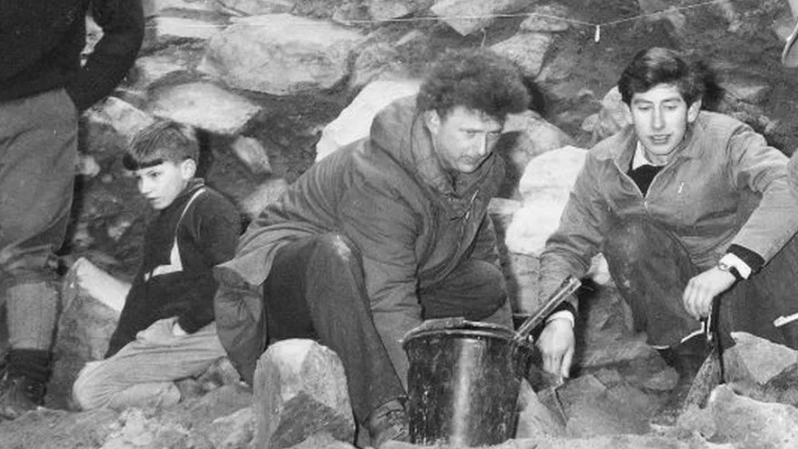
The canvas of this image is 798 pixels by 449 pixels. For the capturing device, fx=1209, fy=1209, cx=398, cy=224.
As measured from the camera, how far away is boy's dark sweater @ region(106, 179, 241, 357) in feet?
15.4

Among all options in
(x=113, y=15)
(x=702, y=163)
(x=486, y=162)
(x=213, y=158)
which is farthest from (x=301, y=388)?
(x=213, y=158)

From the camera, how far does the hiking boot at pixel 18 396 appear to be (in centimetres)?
433

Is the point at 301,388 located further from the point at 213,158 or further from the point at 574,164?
the point at 213,158

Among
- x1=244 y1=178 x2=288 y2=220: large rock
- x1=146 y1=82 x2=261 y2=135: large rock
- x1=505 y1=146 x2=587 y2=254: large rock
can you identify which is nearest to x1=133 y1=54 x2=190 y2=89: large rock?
x1=146 y1=82 x2=261 y2=135: large rock

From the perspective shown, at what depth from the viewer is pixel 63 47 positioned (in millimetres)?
4691

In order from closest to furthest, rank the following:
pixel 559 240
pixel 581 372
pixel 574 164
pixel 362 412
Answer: pixel 362 412, pixel 559 240, pixel 581 372, pixel 574 164

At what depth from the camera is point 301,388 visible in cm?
349

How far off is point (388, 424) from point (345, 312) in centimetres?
37

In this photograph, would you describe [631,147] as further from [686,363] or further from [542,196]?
[542,196]

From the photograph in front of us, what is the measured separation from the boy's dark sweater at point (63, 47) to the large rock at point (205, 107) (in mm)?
1484

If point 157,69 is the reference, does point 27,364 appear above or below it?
below

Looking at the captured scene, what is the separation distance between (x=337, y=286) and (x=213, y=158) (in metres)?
2.91

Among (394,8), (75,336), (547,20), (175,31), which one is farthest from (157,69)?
(547,20)

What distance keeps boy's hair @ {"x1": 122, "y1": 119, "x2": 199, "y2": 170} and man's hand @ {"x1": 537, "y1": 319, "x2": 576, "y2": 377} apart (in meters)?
1.79
